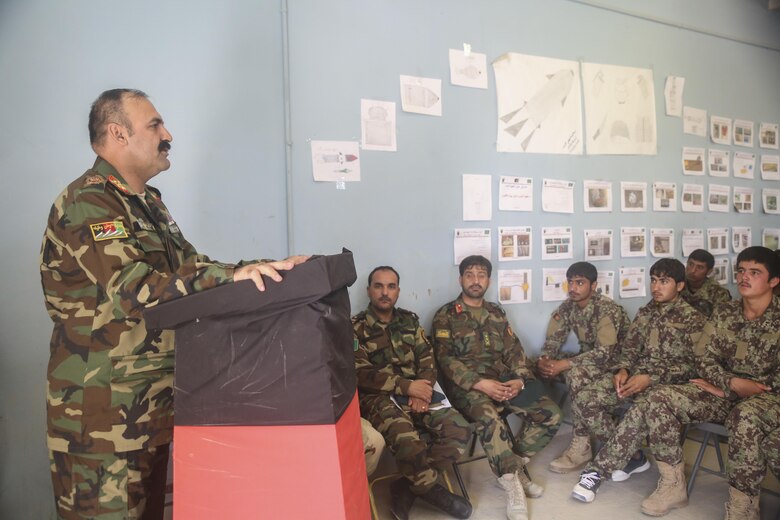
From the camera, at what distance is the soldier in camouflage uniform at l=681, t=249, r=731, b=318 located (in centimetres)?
360

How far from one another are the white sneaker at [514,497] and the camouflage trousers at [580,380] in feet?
2.10

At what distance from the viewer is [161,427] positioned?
4.64 ft

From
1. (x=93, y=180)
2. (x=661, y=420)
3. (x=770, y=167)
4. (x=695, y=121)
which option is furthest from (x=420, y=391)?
(x=770, y=167)

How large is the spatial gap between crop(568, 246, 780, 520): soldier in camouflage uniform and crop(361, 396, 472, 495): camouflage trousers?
0.77 m

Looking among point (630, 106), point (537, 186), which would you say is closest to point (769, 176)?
point (630, 106)

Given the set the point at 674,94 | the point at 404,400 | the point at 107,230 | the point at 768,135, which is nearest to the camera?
the point at 107,230

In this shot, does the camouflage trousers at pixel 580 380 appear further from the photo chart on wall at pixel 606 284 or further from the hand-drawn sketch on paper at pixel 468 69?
the hand-drawn sketch on paper at pixel 468 69

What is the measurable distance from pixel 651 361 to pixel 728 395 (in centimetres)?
46

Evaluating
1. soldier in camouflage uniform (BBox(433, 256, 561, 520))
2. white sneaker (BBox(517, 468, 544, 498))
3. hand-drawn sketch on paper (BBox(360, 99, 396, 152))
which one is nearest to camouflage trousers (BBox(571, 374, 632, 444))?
soldier in camouflage uniform (BBox(433, 256, 561, 520))

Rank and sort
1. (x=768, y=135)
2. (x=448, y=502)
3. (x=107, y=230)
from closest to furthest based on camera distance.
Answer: (x=107, y=230) → (x=448, y=502) → (x=768, y=135)

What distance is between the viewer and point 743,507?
7.16 ft

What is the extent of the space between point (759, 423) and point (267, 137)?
262 centimetres

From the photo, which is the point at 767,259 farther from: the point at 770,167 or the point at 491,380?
the point at 770,167

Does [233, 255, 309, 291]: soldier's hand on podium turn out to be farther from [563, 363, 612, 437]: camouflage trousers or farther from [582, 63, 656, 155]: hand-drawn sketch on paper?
[582, 63, 656, 155]: hand-drawn sketch on paper
